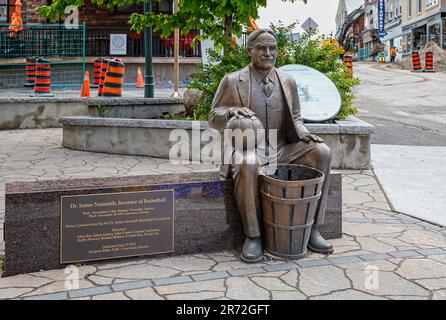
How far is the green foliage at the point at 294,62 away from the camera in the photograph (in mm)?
8344

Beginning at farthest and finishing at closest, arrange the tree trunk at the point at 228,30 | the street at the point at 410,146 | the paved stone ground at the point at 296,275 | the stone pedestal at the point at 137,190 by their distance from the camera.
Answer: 1. the tree trunk at the point at 228,30
2. the street at the point at 410,146
3. the stone pedestal at the point at 137,190
4. the paved stone ground at the point at 296,275

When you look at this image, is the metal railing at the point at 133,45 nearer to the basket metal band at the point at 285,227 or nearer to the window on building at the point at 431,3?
the basket metal band at the point at 285,227

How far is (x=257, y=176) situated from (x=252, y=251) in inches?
24.1

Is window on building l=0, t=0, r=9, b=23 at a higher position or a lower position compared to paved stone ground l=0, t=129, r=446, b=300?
higher

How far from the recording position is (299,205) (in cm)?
382

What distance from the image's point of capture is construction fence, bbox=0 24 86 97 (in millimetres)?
15352

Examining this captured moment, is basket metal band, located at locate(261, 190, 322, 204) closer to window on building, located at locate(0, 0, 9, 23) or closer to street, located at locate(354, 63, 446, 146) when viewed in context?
street, located at locate(354, 63, 446, 146)

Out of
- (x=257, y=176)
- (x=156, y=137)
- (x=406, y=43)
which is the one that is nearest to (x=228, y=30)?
(x=156, y=137)

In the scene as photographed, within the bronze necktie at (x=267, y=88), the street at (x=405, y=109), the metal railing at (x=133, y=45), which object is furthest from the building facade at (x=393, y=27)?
the bronze necktie at (x=267, y=88)

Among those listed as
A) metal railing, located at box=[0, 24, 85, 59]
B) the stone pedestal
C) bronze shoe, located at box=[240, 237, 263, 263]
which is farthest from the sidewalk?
metal railing, located at box=[0, 24, 85, 59]

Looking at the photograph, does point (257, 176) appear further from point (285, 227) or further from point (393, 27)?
point (393, 27)
